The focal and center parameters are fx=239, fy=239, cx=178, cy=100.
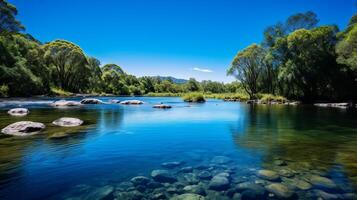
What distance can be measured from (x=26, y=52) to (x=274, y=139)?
5863 cm

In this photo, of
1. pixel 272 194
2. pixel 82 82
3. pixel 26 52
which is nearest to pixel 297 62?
pixel 272 194

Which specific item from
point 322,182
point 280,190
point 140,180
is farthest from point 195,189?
point 322,182

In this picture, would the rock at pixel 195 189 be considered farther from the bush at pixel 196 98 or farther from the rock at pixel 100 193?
the bush at pixel 196 98

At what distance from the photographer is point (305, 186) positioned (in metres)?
5.76

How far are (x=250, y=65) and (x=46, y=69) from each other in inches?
2007

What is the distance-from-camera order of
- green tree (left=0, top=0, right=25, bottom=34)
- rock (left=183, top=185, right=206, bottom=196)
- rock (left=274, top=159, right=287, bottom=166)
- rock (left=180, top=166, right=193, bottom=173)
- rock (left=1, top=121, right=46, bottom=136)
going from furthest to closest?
green tree (left=0, top=0, right=25, bottom=34) → rock (left=1, top=121, right=46, bottom=136) → rock (left=274, top=159, right=287, bottom=166) → rock (left=180, top=166, right=193, bottom=173) → rock (left=183, top=185, right=206, bottom=196)

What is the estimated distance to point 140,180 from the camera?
6160 mm

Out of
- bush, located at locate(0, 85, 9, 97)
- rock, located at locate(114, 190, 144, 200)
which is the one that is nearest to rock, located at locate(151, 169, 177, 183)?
rock, located at locate(114, 190, 144, 200)

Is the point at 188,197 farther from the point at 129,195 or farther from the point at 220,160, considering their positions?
the point at 220,160

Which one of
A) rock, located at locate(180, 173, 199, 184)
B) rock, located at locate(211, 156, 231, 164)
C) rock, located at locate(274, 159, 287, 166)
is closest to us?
rock, located at locate(180, 173, 199, 184)

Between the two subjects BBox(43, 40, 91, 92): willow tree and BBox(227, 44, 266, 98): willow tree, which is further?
BBox(43, 40, 91, 92): willow tree

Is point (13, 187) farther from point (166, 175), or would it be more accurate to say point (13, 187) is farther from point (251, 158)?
point (251, 158)

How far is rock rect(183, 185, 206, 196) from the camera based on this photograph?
17.9 feet

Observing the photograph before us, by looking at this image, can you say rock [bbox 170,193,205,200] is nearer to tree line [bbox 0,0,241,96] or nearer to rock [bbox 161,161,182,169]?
rock [bbox 161,161,182,169]
